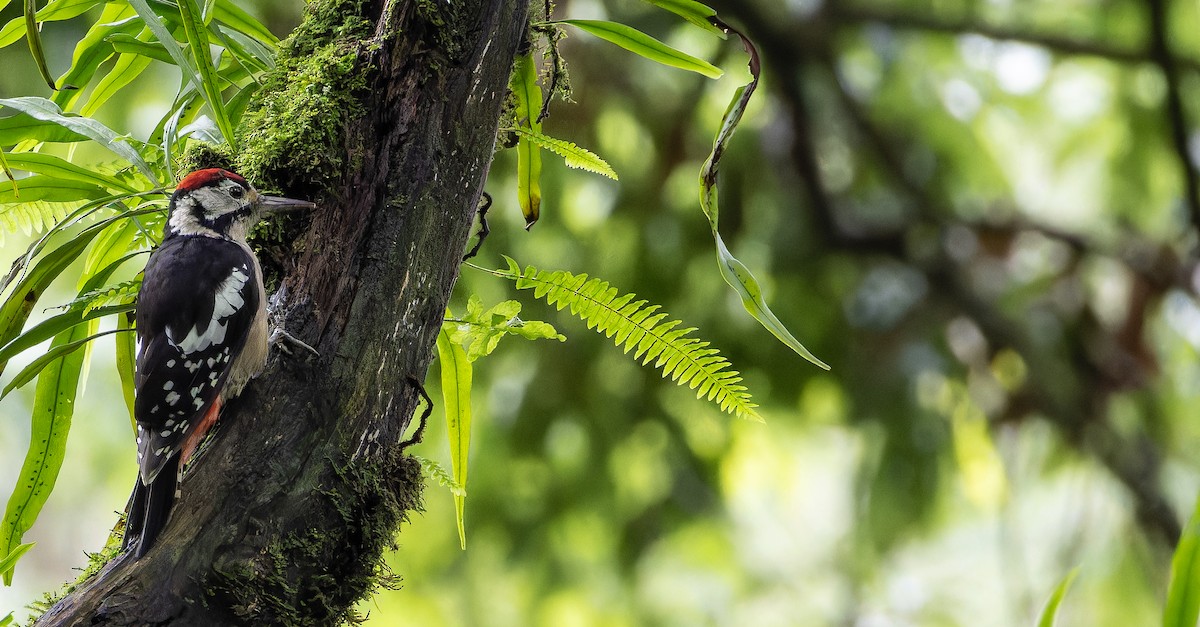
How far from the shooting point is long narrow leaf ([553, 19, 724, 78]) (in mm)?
1403

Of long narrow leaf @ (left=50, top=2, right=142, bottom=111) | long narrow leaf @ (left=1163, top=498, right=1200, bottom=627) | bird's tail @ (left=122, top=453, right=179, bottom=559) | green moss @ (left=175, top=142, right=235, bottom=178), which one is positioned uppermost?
long narrow leaf @ (left=50, top=2, right=142, bottom=111)

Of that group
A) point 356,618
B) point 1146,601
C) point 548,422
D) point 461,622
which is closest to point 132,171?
point 356,618

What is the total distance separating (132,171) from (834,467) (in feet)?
8.36

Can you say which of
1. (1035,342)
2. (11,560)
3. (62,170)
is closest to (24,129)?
(62,170)

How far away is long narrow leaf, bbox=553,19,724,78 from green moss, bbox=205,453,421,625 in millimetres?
737

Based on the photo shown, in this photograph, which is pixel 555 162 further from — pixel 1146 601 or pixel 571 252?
pixel 1146 601

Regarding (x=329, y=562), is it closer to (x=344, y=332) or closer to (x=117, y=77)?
(x=344, y=332)

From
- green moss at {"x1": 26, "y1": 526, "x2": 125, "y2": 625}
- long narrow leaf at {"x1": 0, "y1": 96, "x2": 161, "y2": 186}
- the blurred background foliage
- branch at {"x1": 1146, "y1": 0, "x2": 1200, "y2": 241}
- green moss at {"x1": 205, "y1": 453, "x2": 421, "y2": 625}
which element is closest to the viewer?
green moss at {"x1": 205, "y1": 453, "x2": 421, "y2": 625}

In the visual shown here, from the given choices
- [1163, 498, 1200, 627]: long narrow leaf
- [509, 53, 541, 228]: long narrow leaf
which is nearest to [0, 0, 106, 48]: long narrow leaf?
[509, 53, 541, 228]: long narrow leaf

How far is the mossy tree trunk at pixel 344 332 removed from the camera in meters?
0.96

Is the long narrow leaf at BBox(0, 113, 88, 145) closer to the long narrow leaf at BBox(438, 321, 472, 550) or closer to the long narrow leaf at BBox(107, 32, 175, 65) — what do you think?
the long narrow leaf at BBox(107, 32, 175, 65)

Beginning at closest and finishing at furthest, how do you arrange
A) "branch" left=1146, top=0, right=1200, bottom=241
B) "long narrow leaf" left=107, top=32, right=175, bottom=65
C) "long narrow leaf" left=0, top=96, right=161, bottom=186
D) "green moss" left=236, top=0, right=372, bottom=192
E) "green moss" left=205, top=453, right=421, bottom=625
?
"green moss" left=205, top=453, right=421, bottom=625 → "green moss" left=236, top=0, right=372, bottom=192 → "long narrow leaf" left=0, top=96, right=161, bottom=186 → "long narrow leaf" left=107, top=32, right=175, bottom=65 → "branch" left=1146, top=0, right=1200, bottom=241

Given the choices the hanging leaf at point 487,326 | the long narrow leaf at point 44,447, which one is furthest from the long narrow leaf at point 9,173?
the hanging leaf at point 487,326

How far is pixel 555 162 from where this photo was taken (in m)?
2.64
